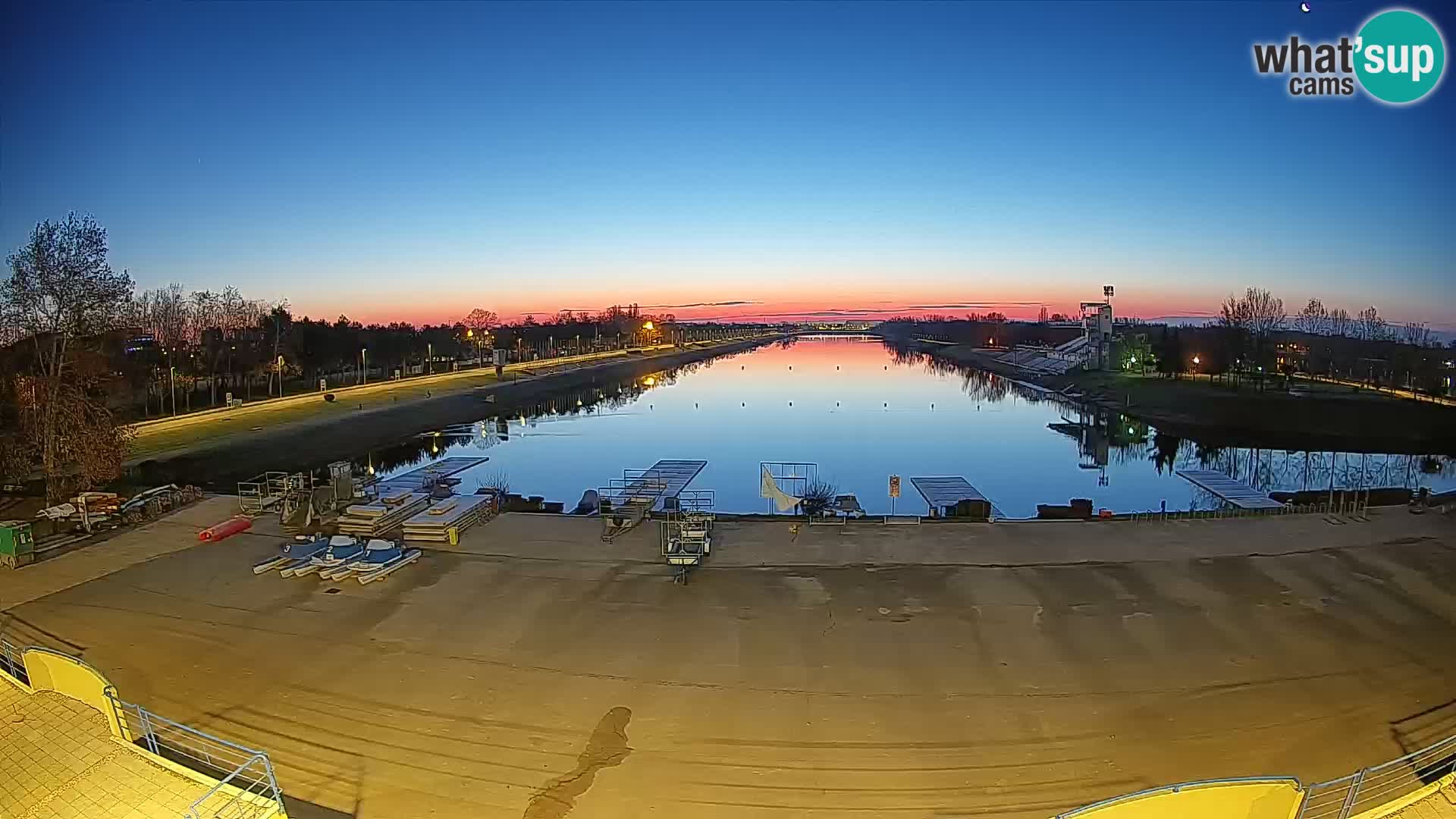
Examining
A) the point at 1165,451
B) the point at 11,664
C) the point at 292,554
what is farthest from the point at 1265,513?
the point at 11,664

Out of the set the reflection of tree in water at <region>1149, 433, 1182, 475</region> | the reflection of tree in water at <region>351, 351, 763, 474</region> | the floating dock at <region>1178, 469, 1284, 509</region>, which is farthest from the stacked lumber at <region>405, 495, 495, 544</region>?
the reflection of tree in water at <region>1149, 433, 1182, 475</region>

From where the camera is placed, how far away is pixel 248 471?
3164cm

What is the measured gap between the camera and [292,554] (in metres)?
15.4

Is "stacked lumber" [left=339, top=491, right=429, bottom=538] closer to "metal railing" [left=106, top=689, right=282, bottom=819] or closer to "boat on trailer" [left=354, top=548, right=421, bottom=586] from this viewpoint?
"boat on trailer" [left=354, top=548, right=421, bottom=586]

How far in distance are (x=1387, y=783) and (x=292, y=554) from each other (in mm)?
17494

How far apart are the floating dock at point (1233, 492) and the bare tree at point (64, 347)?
31.6 metres

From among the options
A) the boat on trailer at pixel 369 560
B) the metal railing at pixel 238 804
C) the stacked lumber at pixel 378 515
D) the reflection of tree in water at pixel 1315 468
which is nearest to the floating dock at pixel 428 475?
the stacked lumber at pixel 378 515

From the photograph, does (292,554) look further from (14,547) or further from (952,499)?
(952,499)

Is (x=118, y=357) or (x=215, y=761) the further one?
(x=118, y=357)

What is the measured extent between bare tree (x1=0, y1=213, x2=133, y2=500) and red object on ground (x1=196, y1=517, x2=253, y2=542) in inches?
202

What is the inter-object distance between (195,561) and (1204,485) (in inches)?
1112

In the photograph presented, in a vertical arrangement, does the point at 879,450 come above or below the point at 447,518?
below

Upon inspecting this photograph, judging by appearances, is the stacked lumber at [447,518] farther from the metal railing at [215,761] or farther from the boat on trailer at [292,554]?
the metal railing at [215,761]

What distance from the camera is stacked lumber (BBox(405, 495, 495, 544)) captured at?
669 inches
